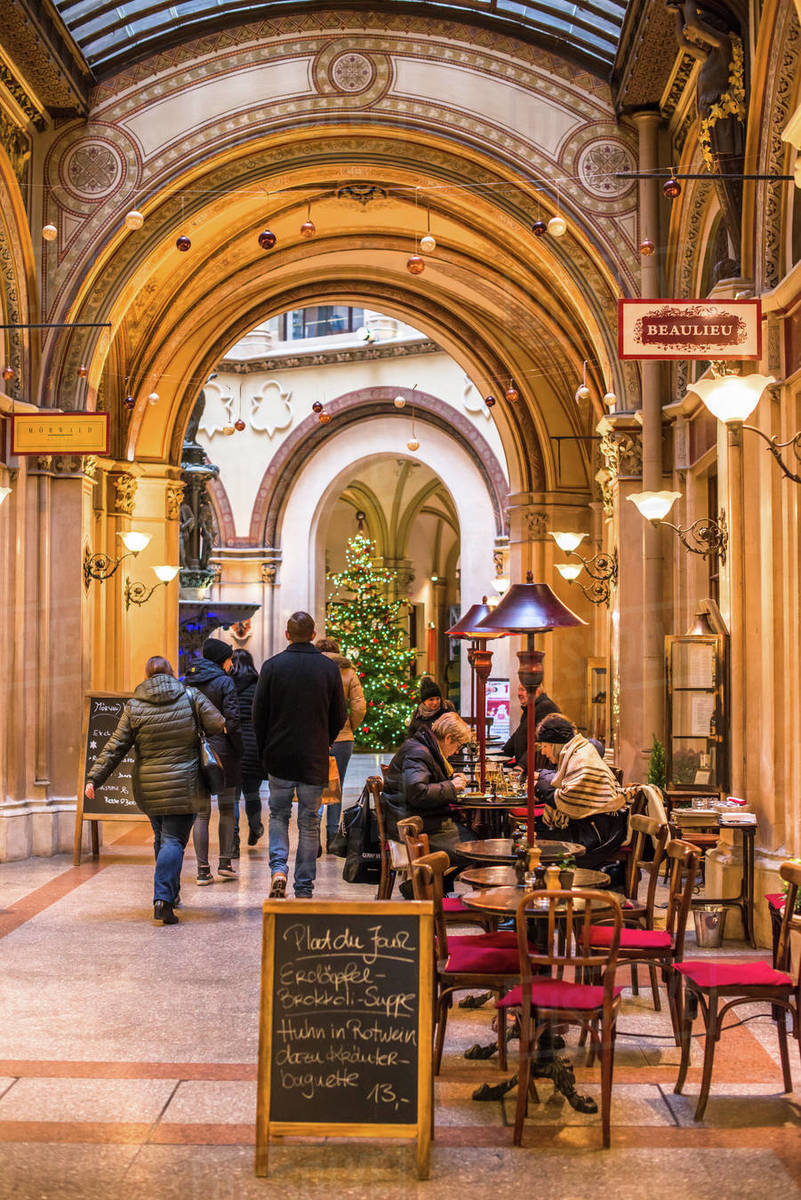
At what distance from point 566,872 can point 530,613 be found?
5.77 feet

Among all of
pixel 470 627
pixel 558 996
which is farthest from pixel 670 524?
pixel 558 996

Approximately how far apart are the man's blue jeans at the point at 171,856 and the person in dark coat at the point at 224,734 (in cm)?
131

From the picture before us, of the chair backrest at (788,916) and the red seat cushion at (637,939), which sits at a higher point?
the chair backrest at (788,916)

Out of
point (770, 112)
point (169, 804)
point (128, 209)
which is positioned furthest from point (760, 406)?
point (128, 209)

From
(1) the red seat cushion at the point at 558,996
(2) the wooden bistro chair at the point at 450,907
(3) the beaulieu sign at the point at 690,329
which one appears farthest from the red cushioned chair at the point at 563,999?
(3) the beaulieu sign at the point at 690,329

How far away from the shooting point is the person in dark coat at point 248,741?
10.4m

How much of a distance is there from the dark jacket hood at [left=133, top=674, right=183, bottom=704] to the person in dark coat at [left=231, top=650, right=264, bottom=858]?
2.30 meters

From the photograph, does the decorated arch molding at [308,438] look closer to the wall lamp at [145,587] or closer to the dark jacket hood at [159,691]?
the wall lamp at [145,587]

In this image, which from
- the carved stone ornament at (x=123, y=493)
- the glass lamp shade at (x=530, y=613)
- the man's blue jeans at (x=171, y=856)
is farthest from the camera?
the carved stone ornament at (x=123, y=493)

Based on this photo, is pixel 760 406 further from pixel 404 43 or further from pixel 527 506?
pixel 527 506

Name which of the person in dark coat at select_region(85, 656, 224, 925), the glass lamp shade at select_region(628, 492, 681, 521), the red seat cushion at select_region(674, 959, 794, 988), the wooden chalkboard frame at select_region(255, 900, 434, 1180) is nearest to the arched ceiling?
the glass lamp shade at select_region(628, 492, 681, 521)

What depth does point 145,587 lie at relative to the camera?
1565 centimetres

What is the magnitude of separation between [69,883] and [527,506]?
9.23m

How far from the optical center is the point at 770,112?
7527 mm
